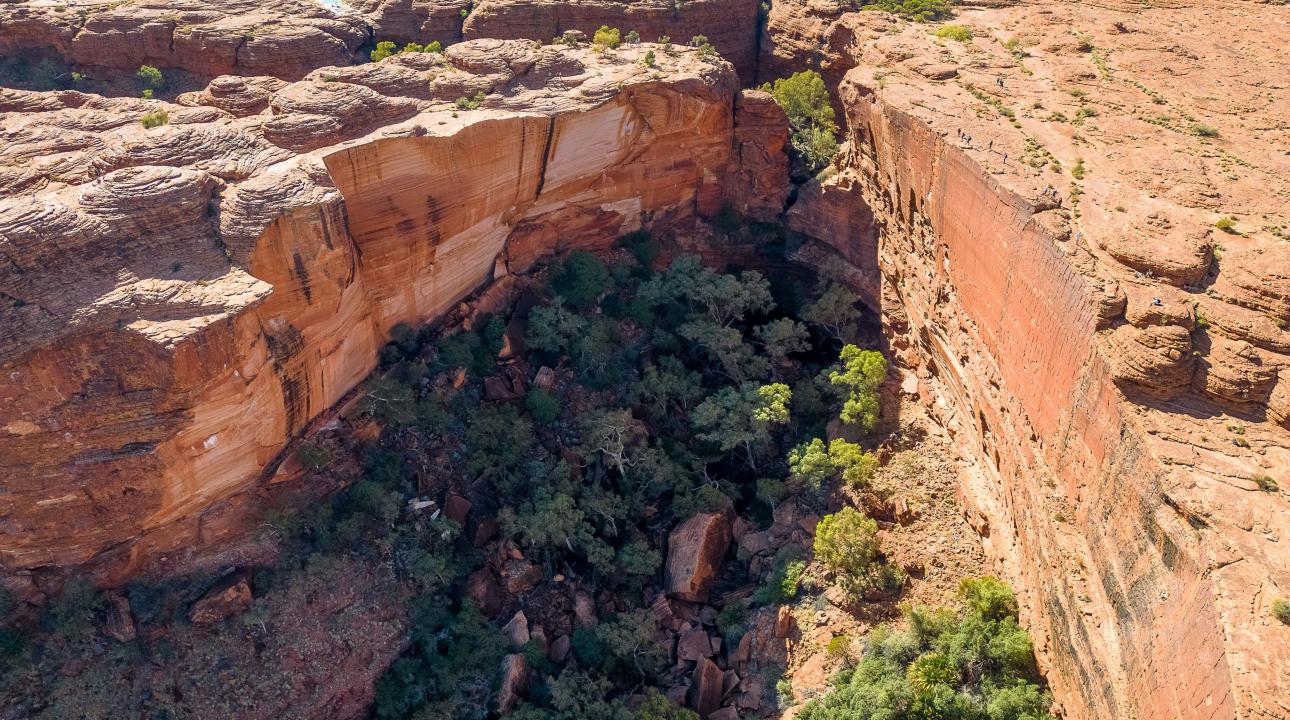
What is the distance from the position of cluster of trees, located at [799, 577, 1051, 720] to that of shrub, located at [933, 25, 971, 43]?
26874mm

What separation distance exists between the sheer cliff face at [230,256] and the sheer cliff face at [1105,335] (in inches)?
517

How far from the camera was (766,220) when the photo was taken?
1777 inches

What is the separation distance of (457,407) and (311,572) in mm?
8434

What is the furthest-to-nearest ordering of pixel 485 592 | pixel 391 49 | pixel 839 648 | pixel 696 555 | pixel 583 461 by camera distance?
pixel 391 49 < pixel 583 461 < pixel 696 555 < pixel 485 592 < pixel 839 648

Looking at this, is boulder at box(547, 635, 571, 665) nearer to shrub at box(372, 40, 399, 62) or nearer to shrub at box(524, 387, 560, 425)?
shrub at box(524, 387, 560, 425)

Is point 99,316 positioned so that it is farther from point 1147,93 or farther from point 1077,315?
point 1147,93

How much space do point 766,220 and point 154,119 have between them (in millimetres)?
27212

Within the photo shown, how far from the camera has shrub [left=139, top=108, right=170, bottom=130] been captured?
31.3 m

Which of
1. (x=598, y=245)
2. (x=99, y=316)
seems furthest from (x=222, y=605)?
(x=598, y=245)

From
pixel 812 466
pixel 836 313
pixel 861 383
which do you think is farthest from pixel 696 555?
pixel 836 313

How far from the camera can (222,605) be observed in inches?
1153

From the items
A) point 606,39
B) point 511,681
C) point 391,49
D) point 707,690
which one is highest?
point 606,39

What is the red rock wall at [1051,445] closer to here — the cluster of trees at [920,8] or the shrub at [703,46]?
the shrub at [703,46]

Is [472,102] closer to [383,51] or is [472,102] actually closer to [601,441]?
[383,51]
